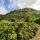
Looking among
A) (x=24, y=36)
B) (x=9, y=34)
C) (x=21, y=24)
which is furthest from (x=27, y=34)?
(x=9, y=34)

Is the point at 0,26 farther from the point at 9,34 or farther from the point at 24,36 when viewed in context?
the point at 24,36

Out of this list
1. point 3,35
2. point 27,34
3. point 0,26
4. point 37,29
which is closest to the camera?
point 3,35

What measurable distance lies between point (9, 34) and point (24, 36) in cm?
187

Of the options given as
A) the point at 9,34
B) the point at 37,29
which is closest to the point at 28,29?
the point at 37,29

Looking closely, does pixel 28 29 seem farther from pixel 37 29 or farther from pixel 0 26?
pixel 0 26

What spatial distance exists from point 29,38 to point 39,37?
103 centimetres

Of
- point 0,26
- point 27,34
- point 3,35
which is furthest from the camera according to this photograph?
point 27,34

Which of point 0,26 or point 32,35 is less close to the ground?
point 0,26

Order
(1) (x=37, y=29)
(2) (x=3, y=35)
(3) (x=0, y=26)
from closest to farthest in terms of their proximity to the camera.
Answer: (2) (x=3, y=35) → (3) (x=0, y=26) → (1) (x=37, y=29)

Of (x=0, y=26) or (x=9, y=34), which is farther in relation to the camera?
(x=0, y=26)

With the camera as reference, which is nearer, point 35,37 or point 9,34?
point 9,34

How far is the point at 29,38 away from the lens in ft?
43.0

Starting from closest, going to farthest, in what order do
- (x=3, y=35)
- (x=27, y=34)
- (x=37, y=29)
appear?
(x=3, y=35)
(x=27, y=34)
(x=37, y=29)

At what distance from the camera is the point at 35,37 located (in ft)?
44.7
